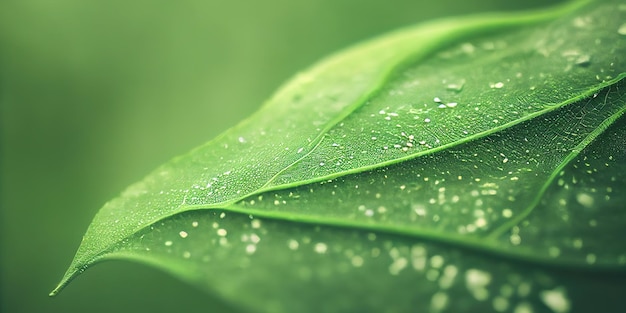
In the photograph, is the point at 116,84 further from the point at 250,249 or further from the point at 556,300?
the point at 556,300

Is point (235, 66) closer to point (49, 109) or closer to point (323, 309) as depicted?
point (49, 109)

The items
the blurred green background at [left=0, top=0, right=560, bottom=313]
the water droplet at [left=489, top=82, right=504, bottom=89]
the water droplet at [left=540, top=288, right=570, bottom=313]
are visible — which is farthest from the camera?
the blurred green background at [left=0, top=0, right=560, bottom=313]

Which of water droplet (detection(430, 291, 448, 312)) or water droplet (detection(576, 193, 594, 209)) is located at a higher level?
water droplet (detection(430, 291, 448, 312))

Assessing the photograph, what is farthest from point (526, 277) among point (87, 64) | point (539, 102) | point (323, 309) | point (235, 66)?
point (87, 64)

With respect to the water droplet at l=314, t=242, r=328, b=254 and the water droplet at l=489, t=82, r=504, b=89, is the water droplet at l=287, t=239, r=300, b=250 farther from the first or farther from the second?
the water droplet at l=489, t=82, r=504, b=89

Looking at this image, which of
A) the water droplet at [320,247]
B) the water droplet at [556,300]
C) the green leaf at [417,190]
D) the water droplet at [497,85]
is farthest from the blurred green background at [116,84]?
the water droplet at [556,300]

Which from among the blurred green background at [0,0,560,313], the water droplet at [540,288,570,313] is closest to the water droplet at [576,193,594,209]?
the water droplet at [540,288,570,313]

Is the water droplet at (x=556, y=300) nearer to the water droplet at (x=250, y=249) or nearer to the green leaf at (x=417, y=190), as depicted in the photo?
the green leaf at (x=417, y=190)

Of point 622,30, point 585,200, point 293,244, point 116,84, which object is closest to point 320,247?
point 293,244
